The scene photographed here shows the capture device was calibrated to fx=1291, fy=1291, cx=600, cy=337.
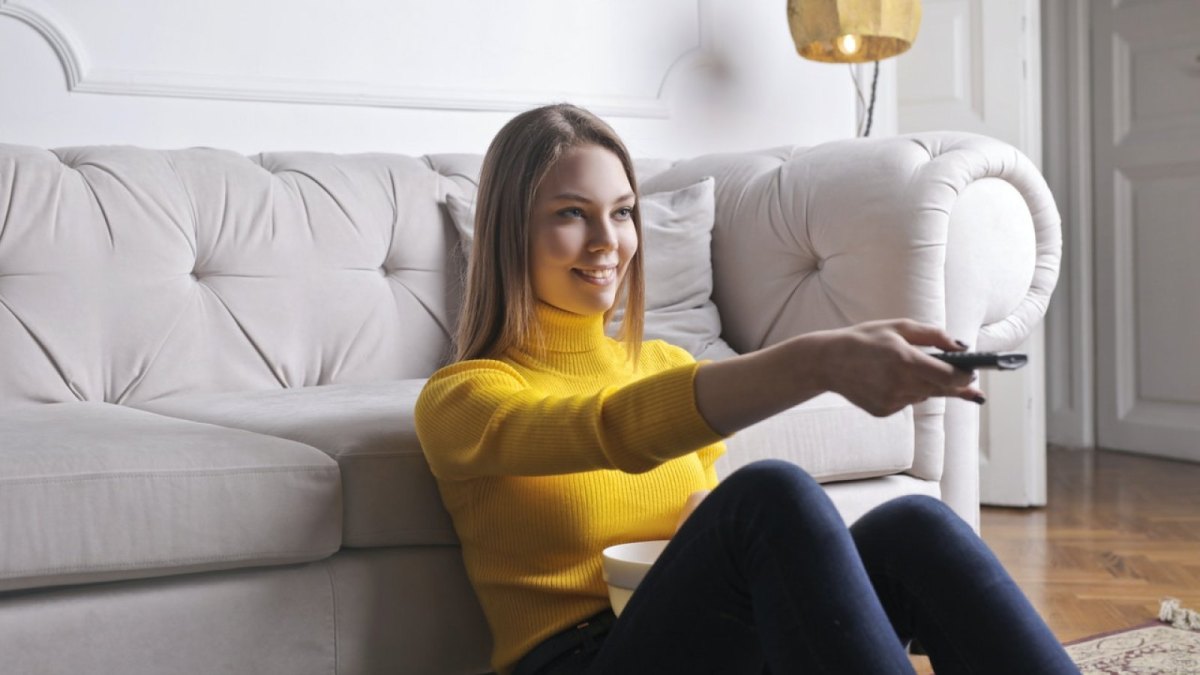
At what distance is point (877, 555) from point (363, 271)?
1201mm

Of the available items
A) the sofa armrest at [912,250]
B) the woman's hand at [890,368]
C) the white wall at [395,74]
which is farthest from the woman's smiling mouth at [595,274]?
the white wall at [395,74]

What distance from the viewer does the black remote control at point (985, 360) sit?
78 centimetres

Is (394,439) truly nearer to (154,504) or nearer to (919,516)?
(154,504)

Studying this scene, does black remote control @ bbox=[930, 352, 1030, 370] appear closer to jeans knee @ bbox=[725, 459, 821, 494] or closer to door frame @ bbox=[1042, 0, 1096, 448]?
jeans knee @ bbox=[725, 459, 821, 494]

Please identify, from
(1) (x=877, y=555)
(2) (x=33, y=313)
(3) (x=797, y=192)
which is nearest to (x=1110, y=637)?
(3) (x=797, y=192)

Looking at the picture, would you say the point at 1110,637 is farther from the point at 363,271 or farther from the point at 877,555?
the point at 363,271

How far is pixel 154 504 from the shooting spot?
4.01ft

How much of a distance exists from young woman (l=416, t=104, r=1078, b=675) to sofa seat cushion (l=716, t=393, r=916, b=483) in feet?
0.82

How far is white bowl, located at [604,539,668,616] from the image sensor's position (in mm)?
1071

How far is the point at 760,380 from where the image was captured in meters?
0.90

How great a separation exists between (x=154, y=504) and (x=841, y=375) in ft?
2.30

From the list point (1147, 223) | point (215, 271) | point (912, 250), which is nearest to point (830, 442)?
point (912, 250)

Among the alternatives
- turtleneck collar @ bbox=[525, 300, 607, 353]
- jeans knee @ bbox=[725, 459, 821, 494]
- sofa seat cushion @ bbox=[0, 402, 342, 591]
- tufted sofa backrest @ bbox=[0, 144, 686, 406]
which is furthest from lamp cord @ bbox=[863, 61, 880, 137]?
jeans knee @ bbox=[725, 459, 821, 494]

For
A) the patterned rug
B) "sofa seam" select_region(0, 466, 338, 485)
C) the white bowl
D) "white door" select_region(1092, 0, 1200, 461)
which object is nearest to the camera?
the white bowl
